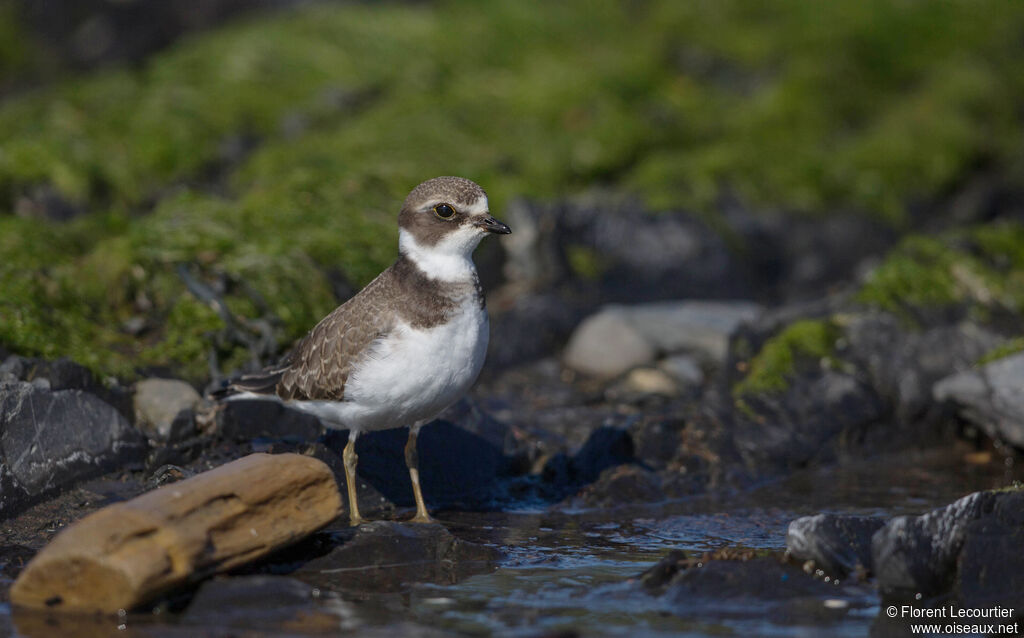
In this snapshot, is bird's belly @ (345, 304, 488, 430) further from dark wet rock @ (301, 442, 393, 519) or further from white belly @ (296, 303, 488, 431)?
dark wet rock @ (301, 442, 393, 519)

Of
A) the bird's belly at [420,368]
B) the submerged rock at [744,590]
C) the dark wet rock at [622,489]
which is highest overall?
the bird's belly at [420,368]

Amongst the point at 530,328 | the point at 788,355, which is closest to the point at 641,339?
the point at 530,328

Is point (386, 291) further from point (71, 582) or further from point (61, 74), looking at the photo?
point (61, 74)

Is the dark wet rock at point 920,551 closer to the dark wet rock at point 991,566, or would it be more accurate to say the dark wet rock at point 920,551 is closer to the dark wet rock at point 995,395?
the dark wet rock at point 991,566

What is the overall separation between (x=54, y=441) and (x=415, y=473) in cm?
248

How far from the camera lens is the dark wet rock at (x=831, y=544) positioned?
691 centimetres

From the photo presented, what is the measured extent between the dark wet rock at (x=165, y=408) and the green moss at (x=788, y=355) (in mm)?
4629

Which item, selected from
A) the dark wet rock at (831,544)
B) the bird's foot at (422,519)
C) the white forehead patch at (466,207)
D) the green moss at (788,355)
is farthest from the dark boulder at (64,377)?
the green moss at (788,355)

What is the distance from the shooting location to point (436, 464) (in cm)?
905

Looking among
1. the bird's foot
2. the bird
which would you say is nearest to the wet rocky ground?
the bird's foot

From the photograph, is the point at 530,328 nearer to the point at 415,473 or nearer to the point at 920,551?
the point at 415,473

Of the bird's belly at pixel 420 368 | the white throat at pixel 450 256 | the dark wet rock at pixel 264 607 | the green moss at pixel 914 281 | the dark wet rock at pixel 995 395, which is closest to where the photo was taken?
the dark wet rock at pixel 264 607

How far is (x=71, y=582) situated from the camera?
6.20m

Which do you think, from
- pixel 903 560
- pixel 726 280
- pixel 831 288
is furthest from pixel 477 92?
pixel 903 560
